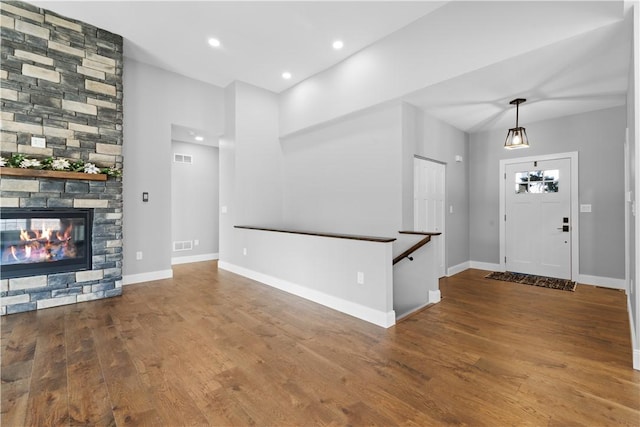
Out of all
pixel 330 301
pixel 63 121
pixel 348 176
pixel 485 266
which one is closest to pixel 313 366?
pixel 330 301

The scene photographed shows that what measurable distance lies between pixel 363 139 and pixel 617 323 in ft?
12.5

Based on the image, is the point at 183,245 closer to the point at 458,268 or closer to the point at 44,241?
the point at 44,241

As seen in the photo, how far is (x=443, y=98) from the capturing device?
401 cm

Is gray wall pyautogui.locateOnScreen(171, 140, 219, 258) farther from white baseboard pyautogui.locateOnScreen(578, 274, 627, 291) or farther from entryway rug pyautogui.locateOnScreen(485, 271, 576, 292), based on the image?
white baseboard pyautogui.locateOnScreen(578, 274, 627, 291)

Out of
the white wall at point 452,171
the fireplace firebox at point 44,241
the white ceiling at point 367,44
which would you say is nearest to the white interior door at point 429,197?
the white wall at point 452,171

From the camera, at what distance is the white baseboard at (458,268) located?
17.6ft

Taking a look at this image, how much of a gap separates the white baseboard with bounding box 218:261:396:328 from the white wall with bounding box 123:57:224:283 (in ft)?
5.26

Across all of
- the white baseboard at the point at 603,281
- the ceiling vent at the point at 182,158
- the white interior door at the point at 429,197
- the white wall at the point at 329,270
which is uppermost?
the ceiling vent at the point at 182,158

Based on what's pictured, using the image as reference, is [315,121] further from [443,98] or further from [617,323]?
[617,323]

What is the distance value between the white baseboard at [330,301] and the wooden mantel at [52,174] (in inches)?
105

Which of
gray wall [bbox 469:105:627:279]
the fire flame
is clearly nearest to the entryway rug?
gray wall [bbox 469:105:627:279]

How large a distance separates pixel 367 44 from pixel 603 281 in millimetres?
5284

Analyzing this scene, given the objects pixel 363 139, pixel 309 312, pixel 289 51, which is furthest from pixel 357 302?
pixel 289 51

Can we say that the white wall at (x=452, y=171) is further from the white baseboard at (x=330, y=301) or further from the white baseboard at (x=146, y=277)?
the white baseboard at (x=146, y=277)
